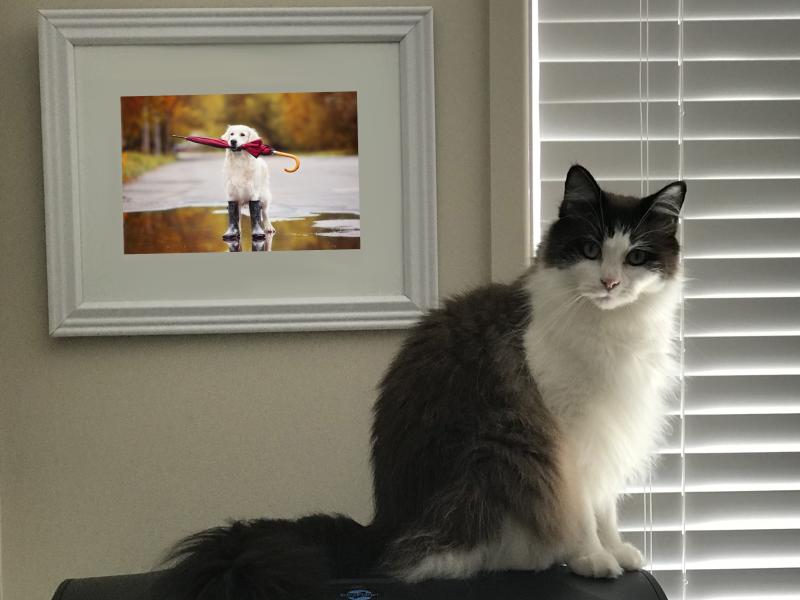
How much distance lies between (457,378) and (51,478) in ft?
3.34

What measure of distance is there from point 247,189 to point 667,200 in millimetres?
911

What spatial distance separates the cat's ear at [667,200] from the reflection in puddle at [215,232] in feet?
2.42

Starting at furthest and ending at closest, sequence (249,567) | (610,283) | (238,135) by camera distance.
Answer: (238,135) < (610,283) < (249,567)

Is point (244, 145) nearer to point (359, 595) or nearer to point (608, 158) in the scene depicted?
point (608, 158)

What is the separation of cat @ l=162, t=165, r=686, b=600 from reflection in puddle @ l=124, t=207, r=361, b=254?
21.9 inches

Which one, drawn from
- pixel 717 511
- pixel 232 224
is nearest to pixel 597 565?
pixel 717 511

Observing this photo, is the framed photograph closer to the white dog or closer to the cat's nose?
the white dog

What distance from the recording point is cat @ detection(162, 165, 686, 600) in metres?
1.24

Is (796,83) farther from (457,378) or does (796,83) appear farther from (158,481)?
(158,481)

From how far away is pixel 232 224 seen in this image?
185 centimetres

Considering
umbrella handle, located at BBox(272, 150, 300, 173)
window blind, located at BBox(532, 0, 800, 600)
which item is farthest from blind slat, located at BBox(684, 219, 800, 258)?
umbrella handle, located at BBox(272, 150, 300, 173)

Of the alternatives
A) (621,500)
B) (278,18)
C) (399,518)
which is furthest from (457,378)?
(278,18)

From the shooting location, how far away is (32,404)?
72.9 inches

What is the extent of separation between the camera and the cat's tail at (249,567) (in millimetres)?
1082
